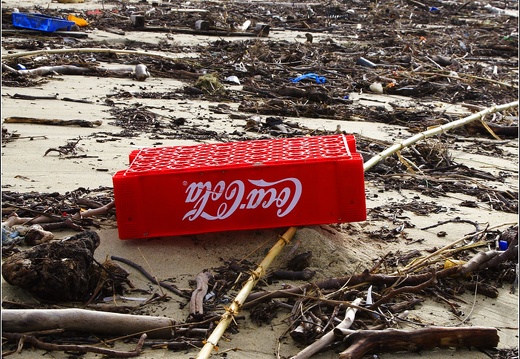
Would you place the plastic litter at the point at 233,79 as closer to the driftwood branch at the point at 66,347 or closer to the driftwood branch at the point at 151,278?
the driftwood branch at the point at 151,278

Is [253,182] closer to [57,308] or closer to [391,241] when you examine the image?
[391,241]

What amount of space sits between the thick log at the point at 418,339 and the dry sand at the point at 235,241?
0.04m

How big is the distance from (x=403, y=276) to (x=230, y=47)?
957 cm

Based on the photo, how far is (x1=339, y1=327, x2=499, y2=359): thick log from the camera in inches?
107

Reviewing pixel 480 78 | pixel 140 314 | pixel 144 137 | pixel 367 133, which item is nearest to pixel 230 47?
pixel 480 78

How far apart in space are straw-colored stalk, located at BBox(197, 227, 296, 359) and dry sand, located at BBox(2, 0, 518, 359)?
0.05 m

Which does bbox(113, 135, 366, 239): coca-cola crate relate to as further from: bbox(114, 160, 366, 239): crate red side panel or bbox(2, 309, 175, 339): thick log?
bbox(2, 309, 175, 339): thick log

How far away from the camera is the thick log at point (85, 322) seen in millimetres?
2691

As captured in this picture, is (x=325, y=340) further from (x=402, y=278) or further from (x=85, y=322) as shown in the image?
(x=85, y=322)

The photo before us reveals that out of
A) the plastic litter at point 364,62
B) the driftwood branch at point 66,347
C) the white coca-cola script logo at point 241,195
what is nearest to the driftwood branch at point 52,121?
the white coca-cola script logo at point 241,195

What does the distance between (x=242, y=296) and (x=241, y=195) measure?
0.71 meters

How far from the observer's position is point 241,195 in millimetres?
3631

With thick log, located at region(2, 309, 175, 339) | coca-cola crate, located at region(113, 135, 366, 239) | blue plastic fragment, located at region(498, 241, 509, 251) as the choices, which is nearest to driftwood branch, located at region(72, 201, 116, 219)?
coca-cola crate, located at region(113, 135, 366, 239)

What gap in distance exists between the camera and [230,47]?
12438 mm
